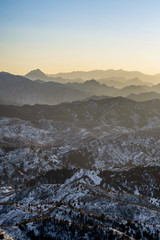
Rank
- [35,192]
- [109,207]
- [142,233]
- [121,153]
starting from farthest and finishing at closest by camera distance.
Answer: [121,153] → [35,192] → [109,207] → [142,233]

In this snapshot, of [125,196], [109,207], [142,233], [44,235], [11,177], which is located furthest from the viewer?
[11,177]

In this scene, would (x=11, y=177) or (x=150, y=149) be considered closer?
(x=11, y=177)

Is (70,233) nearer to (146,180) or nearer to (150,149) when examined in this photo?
(146,180)

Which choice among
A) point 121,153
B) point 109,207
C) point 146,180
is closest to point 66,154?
point 121,153

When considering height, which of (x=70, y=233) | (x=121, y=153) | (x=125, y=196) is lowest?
(x=121, y=153)

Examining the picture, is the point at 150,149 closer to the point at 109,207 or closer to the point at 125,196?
the point at 125,196

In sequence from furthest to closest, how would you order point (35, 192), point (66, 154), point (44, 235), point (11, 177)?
point (66, 154) < point (11, 177) < point (35, 192) < point (44, 235)

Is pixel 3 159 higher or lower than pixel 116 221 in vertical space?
lower

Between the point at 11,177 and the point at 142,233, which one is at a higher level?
the point at 142,233

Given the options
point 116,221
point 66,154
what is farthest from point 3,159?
point 116,221
